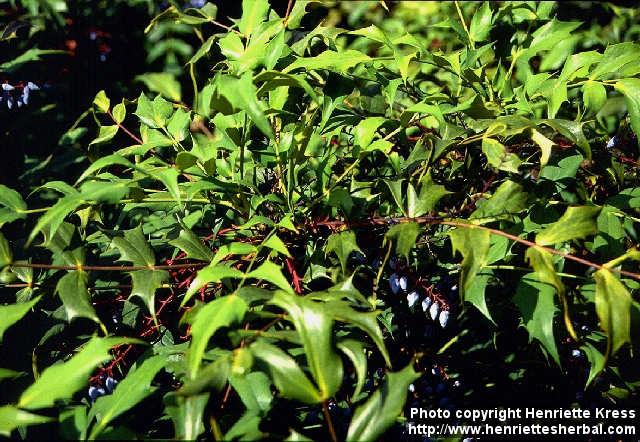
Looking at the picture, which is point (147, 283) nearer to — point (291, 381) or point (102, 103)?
point (291, 381)

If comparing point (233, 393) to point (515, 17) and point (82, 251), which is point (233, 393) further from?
point (515, 17)

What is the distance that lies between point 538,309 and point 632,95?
1.28 feet

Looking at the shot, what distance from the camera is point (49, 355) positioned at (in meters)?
1.02

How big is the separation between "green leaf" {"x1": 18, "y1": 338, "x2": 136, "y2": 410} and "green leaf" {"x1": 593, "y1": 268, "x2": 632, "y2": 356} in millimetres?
568

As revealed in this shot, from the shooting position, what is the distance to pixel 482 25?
1.27 m

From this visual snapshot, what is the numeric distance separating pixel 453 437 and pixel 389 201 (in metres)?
0.38

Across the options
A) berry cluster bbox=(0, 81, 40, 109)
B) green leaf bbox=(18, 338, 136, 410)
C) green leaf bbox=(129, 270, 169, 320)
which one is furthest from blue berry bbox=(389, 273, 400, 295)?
berry cluster bbox=(0, 81, 40, 109)

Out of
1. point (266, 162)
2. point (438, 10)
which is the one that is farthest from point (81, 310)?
point (438, 10)

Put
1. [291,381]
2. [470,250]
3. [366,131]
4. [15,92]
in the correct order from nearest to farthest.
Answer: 1. [291,381]
2. [470,250]
3. [366,131]
4. [15,92]

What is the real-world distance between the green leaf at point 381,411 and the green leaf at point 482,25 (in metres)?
0.83

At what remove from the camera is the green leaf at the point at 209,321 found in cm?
64

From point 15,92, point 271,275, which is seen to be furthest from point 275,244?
point 15,92

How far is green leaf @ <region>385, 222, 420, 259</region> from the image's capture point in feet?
2.56

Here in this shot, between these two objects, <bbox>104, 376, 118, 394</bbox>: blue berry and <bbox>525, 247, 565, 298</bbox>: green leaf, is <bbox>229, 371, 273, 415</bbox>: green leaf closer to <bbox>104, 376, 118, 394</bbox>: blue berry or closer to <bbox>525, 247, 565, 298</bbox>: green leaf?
<bbox>104, 376, 118, 394</bbox>: blue berry
